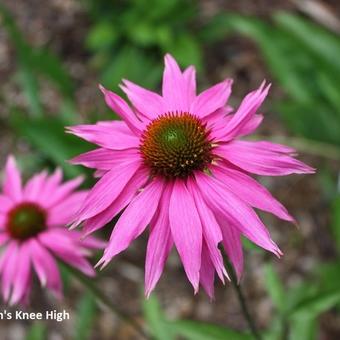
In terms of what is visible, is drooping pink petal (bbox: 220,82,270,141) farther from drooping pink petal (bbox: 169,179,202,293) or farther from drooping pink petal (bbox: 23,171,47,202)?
drooping pink petal (bbox: 23,171,47,202)

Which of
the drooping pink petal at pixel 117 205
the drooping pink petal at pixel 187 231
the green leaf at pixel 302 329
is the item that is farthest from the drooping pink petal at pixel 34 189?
the green leaf at pixel 302 329

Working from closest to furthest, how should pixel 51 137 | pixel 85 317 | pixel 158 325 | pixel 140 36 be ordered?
pixel 158 325 < pixel 85 317 < pixel 51 137 < pixel 140 36

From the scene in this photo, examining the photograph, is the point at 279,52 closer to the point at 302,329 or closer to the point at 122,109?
the point at 302,329

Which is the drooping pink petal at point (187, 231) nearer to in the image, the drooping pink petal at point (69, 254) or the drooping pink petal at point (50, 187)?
the drooping pink petal at point (69, 254)

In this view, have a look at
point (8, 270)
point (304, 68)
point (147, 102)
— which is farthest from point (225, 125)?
point (304, 68)

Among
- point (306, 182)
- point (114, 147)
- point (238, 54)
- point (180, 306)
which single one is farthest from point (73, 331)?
point (238, 54)
